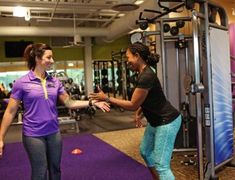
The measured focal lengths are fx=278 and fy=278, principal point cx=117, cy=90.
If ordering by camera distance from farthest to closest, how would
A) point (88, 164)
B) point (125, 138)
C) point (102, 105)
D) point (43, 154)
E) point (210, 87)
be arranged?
point (125, 138) < point (88, 164) < point (210, 87) < point (102, 105) < point (43, 154)

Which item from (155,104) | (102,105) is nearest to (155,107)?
(155,104)

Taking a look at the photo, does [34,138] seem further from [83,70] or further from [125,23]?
[83,70]

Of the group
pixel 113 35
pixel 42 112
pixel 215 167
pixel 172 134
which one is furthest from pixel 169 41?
pixel 113 35

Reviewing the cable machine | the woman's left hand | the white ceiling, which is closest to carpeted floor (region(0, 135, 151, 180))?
the cable machine

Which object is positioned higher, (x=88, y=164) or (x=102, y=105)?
(x=102, y=105)

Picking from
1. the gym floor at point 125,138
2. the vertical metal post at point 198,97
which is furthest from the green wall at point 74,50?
the vertical metal post at point 198,97

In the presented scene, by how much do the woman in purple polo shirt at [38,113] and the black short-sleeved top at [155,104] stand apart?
14.7 inches

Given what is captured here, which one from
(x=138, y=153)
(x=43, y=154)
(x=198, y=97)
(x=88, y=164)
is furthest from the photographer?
(x=138, y=153)

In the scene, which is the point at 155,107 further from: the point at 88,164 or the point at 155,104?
the point at 88,164

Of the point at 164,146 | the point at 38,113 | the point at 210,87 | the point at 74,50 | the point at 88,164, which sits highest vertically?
the point at 74,50

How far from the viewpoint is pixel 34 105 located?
2.27 meters

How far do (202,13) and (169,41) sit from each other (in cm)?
170

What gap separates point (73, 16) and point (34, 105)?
27.5 feet

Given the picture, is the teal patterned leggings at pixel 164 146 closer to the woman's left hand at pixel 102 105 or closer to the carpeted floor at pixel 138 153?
the woman's left hand at pixel 102 105
